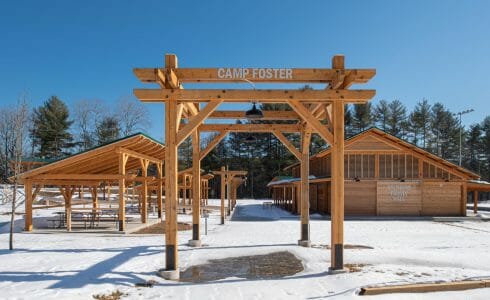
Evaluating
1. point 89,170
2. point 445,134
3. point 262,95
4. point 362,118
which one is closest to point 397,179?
point 89,170

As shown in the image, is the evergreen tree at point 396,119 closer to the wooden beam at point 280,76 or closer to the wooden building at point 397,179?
the wooden building at point 397,179

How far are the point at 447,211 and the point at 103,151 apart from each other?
2242 cm

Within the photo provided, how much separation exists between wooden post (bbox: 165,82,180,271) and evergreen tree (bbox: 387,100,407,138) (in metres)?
57.0

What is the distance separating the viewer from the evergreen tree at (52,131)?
49.8m

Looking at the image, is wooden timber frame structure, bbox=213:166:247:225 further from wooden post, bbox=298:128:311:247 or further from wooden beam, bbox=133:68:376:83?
wooden beam, bbox=133:68:376:83

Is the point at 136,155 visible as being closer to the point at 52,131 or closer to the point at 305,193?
the point at 305,193

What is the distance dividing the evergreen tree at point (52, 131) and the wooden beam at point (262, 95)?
47.0 metres

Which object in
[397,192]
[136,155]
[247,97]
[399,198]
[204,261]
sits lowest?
[204,261]

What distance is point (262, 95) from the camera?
7965mm

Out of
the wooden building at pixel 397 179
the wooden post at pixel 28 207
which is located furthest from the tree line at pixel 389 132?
the wooden post at pixel 28 207

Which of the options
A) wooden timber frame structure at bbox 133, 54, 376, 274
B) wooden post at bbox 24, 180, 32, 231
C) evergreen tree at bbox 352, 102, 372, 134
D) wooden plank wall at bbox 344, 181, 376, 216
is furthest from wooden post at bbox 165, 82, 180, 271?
evergreen tree at bbox 352, 102, 372, 134

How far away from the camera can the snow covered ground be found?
21.1 ft

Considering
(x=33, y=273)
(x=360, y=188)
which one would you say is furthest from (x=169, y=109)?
(x=360, y=188)

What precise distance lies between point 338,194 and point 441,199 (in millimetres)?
21430
